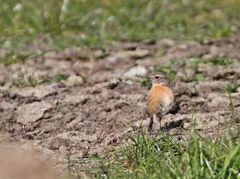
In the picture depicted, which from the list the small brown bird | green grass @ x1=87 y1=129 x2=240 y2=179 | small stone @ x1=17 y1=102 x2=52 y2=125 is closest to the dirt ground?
small stone @ x1=17 y1=102 x2=52 y2=125

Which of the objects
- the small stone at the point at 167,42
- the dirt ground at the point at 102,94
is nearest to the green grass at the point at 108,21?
the small stone at the point at 167,42

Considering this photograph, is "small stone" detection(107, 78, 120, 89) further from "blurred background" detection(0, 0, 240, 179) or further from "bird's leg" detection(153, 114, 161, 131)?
"bird's leg" detection(153, 114, 161, 131)

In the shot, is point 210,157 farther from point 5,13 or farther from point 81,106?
point 5,13

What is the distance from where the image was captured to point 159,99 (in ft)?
22.2

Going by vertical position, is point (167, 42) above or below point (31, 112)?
below

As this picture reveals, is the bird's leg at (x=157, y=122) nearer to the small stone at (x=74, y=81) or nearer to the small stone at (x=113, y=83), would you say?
the small stone at (x=113, y=83)

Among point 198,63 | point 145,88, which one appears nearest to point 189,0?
point 198,63

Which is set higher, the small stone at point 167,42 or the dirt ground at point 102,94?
the dirt ground at point 102,94

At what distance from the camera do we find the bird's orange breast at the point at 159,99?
6.77 metres

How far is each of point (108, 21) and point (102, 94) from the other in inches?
124

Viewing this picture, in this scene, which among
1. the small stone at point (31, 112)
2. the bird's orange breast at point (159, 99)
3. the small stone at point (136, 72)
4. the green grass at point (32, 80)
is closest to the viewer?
the bird's orange breast at point (159, 99)

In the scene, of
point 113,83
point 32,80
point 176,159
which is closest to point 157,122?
point 176,159

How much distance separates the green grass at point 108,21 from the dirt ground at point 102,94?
1.20 ft

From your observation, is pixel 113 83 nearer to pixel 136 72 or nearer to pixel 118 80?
pixel 118 80
